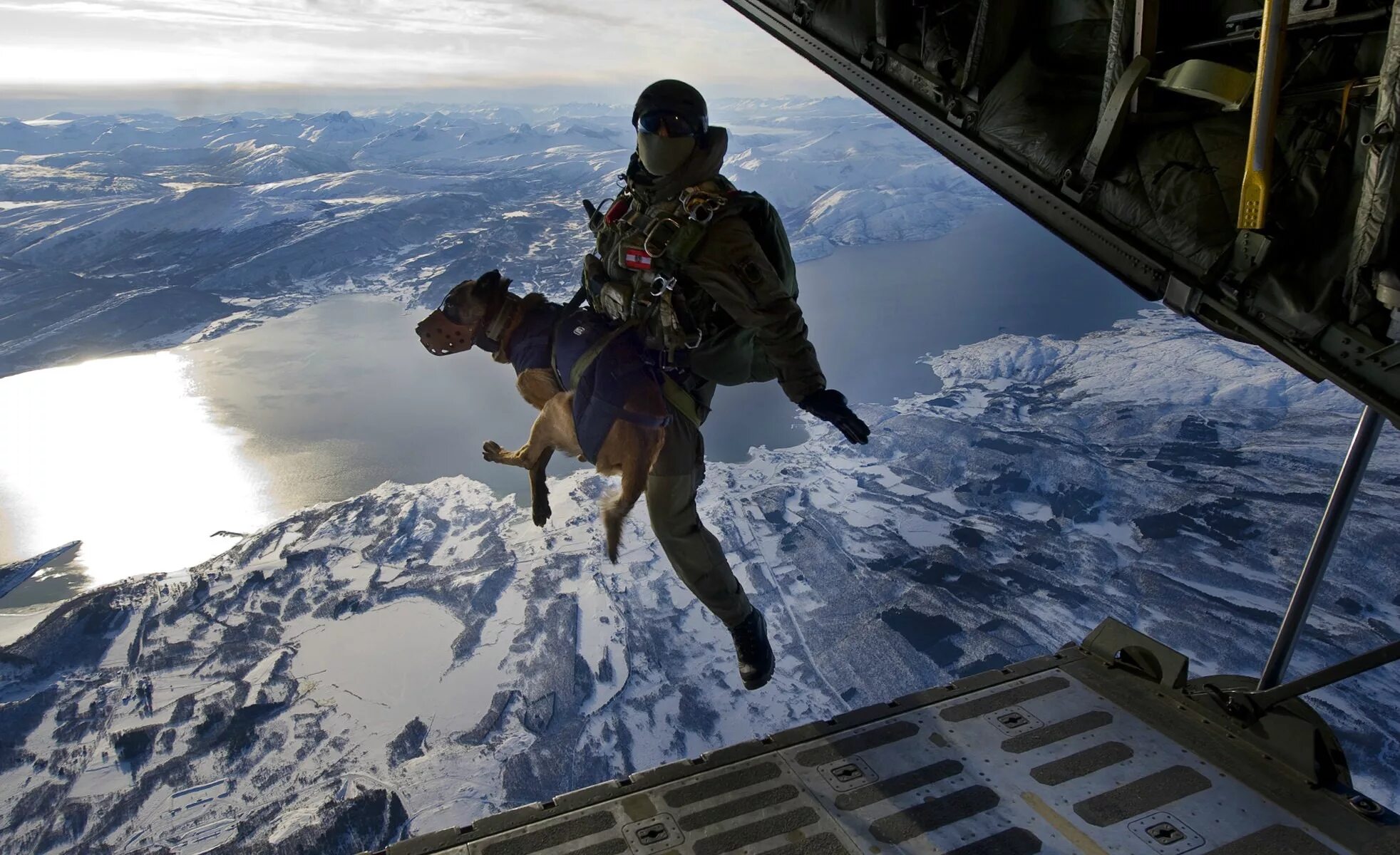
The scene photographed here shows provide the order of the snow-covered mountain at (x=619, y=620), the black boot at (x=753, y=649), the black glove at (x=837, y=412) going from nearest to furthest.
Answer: the black glove at (x=837, y=412) < the black boot at (x=753, y=649) < the snow-covered mountain at (x=619, y=620)

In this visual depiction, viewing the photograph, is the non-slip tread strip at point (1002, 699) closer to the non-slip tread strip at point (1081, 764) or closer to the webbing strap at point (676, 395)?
the non-slip tread strip at point (1081, 764)

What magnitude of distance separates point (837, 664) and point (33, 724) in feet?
136

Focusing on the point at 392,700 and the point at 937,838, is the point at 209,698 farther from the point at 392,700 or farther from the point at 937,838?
the point at 937,838

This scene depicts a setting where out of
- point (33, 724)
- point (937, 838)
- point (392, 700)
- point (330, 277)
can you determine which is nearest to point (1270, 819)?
point (937, 838)

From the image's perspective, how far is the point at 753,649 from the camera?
207 inches

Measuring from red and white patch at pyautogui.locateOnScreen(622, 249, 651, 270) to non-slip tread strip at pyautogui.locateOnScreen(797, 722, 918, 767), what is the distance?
125 inches

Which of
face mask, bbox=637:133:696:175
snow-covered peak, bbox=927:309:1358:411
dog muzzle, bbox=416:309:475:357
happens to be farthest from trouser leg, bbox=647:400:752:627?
snow-covered peak, bbox=927:309:1358:411

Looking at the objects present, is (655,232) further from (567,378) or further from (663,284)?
(567,378)

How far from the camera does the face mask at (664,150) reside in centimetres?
406

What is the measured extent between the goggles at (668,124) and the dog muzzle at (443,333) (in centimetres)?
165

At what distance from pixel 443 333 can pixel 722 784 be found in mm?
3270

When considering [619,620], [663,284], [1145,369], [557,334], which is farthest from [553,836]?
[1145,369]

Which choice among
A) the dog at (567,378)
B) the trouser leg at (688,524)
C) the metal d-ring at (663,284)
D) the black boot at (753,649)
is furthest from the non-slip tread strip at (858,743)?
the metal d-ring at (663,284)

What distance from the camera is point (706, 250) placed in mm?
3893
